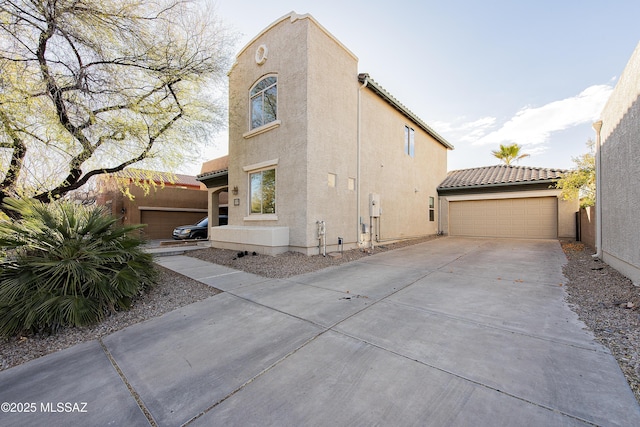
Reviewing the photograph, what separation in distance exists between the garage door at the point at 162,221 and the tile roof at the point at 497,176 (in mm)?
17834

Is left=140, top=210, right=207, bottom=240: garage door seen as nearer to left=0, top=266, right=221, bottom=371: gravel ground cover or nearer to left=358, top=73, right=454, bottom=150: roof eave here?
left=0, top=266, right=221, bottom=371: gravel ground cover

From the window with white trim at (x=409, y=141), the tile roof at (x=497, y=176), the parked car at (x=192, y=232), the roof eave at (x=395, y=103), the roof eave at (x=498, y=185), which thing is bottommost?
the parked car at (x=192, y=232)

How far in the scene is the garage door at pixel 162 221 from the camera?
17406 mm

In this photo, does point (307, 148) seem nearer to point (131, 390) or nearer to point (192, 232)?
point (131, 390)

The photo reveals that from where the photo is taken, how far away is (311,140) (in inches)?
328

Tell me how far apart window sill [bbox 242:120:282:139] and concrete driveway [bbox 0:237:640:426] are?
21.5 feet

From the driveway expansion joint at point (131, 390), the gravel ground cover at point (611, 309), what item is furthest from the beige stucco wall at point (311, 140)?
the gravel ground cover at point (611, 309)

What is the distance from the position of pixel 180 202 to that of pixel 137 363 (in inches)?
703

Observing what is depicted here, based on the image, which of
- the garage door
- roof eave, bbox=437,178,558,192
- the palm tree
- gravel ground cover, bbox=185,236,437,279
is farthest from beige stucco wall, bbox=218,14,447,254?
the palm tree

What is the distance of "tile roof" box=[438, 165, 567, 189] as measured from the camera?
45.4 feet

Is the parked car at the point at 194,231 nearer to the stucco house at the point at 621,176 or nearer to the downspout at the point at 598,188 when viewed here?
the stucco house at the point at 621,176

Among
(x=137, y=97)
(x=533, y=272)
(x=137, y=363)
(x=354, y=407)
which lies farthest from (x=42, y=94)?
(x=533, y=272)

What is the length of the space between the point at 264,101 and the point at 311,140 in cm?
322

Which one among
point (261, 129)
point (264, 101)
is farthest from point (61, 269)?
point (264, 101)
